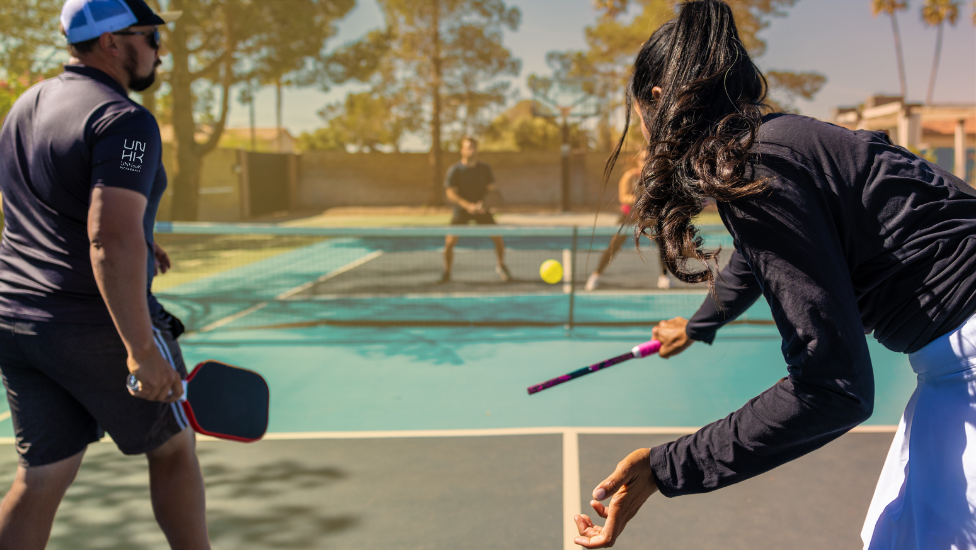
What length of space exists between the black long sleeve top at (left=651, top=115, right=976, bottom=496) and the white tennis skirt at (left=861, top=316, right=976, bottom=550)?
0.05m

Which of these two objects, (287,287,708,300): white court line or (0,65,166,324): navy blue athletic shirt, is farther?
(287,287,708,300): white court line

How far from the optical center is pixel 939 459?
4.19 ft

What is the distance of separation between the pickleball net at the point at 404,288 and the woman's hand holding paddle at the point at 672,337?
2931mm

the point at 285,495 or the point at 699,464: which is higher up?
the point at 699,464

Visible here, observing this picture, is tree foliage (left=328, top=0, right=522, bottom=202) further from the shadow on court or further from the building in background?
the shadow on court

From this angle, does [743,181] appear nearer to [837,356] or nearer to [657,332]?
[837,356]

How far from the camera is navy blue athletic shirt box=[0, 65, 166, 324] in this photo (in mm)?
1959

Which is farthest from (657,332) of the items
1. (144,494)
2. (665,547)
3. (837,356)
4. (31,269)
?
(144,494)

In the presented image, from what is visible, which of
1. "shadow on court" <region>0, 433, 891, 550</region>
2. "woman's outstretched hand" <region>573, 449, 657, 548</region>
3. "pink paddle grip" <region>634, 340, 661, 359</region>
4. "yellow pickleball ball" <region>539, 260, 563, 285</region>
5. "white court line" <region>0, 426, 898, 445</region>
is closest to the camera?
"woman's outstretched hand" <region>573, 449, 657, 548</region>

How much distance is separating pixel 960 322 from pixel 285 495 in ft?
9.63

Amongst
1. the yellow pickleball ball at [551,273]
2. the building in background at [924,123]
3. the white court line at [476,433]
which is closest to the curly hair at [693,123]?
the white court line at [476,433]

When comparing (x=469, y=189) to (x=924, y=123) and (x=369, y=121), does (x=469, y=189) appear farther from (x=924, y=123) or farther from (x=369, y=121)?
(x=924, y=123)

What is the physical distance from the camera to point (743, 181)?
3.84ft

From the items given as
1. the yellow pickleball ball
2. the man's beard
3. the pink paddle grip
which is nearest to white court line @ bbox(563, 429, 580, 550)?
the pink paddle grip
